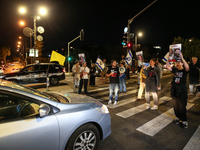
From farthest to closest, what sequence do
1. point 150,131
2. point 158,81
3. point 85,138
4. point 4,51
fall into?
1. point 4,51
2. point 158,81
3. point 150,131
4. point 85,138

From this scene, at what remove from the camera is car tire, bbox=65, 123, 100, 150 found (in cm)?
238

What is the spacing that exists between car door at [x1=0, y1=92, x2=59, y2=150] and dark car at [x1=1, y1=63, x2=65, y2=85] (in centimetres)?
751

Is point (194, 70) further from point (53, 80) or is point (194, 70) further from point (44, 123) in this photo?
point (53, 80)

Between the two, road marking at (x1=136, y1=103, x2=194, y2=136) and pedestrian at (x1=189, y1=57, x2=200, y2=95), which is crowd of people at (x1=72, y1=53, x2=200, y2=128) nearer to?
pedestrian at (x1=189, y1=57, x2=200, y2=95)

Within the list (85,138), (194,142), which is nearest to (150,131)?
(194,142)

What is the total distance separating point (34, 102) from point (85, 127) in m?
0.97

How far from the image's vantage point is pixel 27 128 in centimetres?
200

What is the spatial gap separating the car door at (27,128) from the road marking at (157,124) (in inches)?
96.7

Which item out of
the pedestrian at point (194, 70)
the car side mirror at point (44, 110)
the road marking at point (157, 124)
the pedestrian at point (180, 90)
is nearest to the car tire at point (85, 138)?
the car side mirror at point (44, 110)

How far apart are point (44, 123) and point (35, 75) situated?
30.4 ft

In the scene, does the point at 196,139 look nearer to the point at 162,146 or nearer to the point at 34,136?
the point at 162,146

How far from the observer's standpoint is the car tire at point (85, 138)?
238 centimetres

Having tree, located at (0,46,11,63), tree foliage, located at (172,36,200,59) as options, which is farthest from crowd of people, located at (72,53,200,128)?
tree, located at (0,46,11,63)

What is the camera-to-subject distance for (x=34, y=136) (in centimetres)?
203
